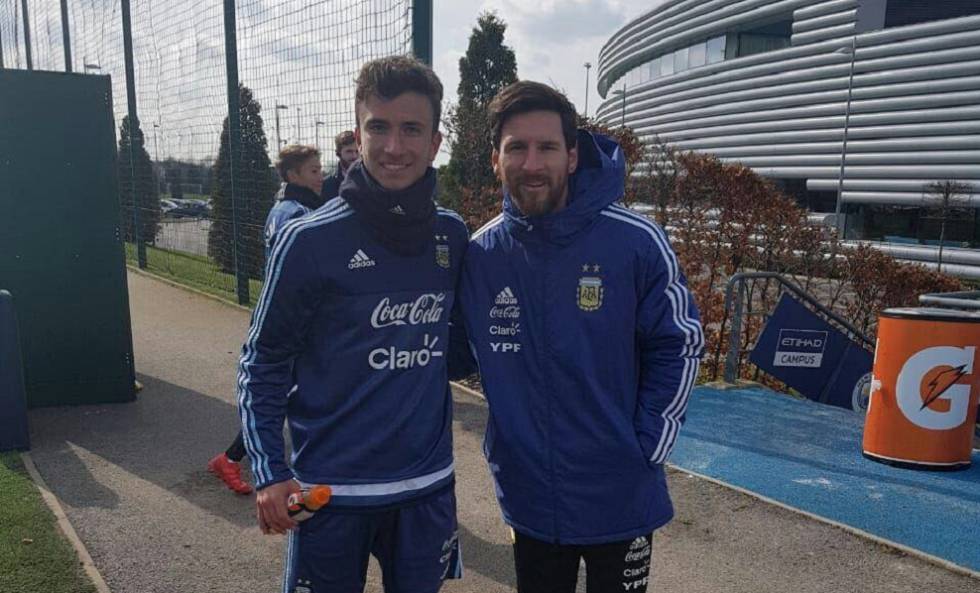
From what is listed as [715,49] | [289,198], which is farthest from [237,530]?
[715,49]

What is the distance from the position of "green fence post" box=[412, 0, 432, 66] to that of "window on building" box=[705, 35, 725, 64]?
39679 mm

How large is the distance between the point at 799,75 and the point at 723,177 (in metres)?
31.1

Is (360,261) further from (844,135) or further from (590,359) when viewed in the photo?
(844,135)

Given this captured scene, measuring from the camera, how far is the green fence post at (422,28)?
6.31 metres

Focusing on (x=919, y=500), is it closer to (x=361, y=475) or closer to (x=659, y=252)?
(x=659, y=252)

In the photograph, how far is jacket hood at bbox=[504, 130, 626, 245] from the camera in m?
2.23

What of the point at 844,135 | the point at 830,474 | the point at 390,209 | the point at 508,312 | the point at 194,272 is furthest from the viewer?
the point at 844,135

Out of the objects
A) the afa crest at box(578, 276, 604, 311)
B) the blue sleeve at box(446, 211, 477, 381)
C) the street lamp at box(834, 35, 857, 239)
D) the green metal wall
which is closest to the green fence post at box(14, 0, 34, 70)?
the green metal wall

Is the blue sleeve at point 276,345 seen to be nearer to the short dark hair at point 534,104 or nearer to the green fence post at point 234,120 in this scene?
the short dark hair at point 534,104

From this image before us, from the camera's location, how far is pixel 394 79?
85.3 inches

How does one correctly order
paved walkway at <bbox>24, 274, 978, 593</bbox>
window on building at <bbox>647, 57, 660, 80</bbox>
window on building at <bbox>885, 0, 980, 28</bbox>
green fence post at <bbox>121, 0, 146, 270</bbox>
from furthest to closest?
window on building at <bbox>647, 57, 660, 80</bbox> → window on building at <bbox>885, 0, 980, 28</bbox> → green fence post at <bbox>121, 0, 146, 270</bbox> → paved walkway at <bbox>24, 274, 978, 593</bbox>

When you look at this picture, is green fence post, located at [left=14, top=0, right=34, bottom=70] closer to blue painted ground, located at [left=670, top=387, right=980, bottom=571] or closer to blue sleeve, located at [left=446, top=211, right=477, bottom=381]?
blue painted ground, located at [left=670, top=387, right=980, bottom=571]

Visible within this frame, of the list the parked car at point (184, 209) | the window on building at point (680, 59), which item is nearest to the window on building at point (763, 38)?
the window on building at point (680, 59)

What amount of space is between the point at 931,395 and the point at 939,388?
72mm
